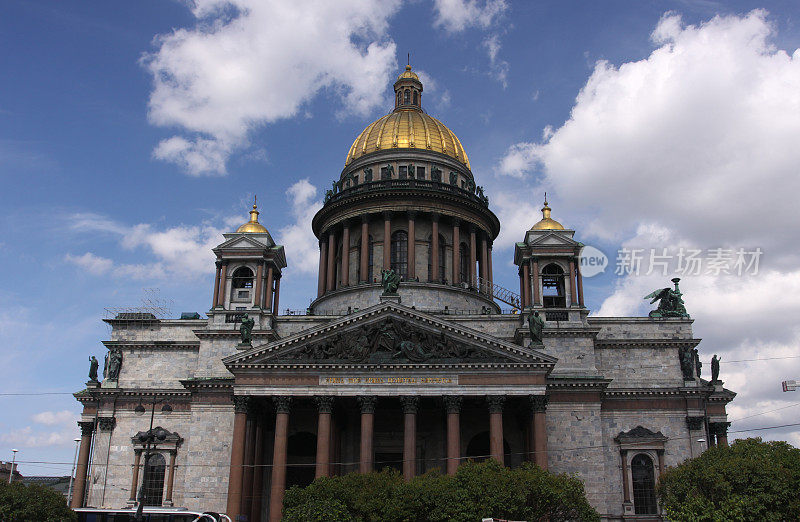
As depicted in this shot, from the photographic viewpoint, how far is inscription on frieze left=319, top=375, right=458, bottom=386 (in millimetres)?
42781

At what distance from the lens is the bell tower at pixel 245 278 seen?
5078 cm

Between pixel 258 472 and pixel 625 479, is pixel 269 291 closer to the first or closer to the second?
pixel 258 472

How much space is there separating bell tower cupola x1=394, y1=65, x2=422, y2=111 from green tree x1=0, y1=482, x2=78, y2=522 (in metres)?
46.2

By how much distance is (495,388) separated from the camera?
140ft

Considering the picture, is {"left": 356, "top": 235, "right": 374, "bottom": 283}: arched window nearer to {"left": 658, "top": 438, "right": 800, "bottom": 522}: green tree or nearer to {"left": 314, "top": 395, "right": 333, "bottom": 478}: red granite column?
{"left": 314, "top": 395, "right": 333, "bottom": 478}: red granite column

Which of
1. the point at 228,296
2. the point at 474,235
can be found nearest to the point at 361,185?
the point at 474,235

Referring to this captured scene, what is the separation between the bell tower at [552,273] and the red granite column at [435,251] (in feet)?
26.4

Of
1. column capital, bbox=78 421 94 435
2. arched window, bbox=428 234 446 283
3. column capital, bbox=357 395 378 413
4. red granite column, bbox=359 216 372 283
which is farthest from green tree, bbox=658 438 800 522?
column capital, bbox=78 421 94 435

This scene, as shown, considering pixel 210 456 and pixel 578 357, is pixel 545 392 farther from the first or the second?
pixel 210 456

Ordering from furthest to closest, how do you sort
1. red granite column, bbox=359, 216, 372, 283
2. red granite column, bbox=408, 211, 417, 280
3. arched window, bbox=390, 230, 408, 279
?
arched window, bbox=390, 230, 408, 279
red granite column, bbox=408, 211, 417, 280
red granite column, bbox=359, 216, 372, 283

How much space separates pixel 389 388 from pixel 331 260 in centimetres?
2094

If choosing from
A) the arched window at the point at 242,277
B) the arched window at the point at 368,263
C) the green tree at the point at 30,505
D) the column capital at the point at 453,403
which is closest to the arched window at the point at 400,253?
the arched window at the point at 368,263

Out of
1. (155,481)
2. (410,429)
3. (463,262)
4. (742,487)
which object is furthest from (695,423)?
(155,481)

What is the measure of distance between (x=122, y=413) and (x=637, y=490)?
34370mm
